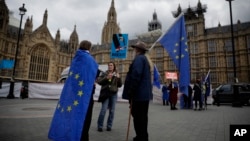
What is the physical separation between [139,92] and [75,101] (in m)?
1.16

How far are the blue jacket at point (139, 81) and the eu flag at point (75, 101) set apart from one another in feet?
2.21

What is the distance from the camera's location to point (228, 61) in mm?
38219

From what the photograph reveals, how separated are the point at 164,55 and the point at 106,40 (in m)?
28.7

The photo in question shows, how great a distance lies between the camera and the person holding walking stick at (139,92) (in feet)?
10.9

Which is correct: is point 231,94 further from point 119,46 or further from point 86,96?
point 86,96

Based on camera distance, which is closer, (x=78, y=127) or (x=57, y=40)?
(x=78, y=127)

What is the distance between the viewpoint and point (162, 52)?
1864 inches

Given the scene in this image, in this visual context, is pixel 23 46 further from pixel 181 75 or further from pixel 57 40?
pixel 181 75

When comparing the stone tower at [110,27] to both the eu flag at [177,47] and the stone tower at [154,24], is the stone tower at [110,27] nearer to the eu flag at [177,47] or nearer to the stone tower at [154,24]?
the stone tower at [154,24]

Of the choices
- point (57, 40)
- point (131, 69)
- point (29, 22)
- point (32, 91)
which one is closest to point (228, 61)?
point (32, 91)

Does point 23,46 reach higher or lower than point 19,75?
higher

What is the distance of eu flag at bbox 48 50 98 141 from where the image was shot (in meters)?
2.92

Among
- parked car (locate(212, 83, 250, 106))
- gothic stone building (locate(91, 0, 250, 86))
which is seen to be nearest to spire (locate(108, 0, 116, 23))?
gothic stone building (locate(91, 0, 250, 86))

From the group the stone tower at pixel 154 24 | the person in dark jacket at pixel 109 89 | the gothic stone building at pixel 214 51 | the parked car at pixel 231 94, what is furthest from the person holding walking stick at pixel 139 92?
the stone tower at pixel 154 24
